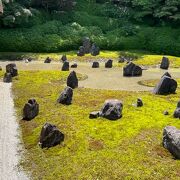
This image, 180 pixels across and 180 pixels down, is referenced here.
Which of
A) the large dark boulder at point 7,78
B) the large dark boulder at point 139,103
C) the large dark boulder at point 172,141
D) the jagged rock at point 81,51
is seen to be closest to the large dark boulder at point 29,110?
the large dark boulder at point 139,103

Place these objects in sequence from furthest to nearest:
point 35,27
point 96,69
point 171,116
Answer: point 35,27, point 96,69, point 171,116

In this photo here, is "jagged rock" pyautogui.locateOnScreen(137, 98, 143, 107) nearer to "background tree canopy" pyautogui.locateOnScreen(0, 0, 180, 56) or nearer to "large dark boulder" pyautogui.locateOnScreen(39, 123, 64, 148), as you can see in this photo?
"large dark boulder" pyautogui.locateOnScreen(39, 123, 64, 148)

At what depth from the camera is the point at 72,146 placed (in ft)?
69.1

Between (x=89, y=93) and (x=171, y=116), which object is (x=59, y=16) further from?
(x=171, y=116)

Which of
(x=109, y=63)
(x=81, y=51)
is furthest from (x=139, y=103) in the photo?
(x=81, y=51)

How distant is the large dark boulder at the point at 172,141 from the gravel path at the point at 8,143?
6.90 meters

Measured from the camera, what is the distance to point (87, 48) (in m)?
59.6

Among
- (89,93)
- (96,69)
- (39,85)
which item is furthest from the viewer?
(96,69)

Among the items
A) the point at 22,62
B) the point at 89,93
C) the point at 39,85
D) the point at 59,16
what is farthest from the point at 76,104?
the point at 59,16

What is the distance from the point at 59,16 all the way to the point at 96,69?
25395mm

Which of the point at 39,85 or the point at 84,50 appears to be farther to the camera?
the point at 84,50

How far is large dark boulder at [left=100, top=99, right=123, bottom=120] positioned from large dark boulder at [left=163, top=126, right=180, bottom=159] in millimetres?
4847

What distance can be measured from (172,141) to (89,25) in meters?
51.8

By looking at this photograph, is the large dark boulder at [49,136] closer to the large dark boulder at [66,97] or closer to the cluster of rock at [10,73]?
the large dark boulder at [66,97]
